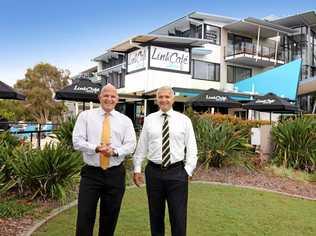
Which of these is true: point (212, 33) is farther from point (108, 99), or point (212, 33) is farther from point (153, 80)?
point (108, 99)

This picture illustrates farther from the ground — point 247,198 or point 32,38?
point 32,38

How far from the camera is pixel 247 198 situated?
815 centimetres

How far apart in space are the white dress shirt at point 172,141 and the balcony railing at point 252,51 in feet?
104

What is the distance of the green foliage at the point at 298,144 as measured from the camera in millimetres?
11406

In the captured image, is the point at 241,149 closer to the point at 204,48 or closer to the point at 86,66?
the point at 204,48

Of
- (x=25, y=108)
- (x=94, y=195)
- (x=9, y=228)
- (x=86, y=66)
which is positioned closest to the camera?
(x=94, y=195)

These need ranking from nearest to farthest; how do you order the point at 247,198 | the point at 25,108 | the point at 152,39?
the point at 247,198, the point at 152,39, the point at 25,108

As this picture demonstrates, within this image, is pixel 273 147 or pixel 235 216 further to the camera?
pixel 273 147

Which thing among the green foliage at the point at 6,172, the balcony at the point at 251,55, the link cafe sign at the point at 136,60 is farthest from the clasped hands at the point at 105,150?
the balcony at the point at 251,55

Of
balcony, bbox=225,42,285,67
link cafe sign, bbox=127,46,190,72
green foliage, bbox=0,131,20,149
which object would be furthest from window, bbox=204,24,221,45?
green foliage, bbox=0,131,20,149

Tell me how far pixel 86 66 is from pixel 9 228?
151 feet

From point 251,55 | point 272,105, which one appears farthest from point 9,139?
point 251,55

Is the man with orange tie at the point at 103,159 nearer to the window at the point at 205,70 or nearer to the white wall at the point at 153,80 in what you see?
the white wall at the point at 153,80

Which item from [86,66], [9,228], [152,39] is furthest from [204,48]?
[9,228]
